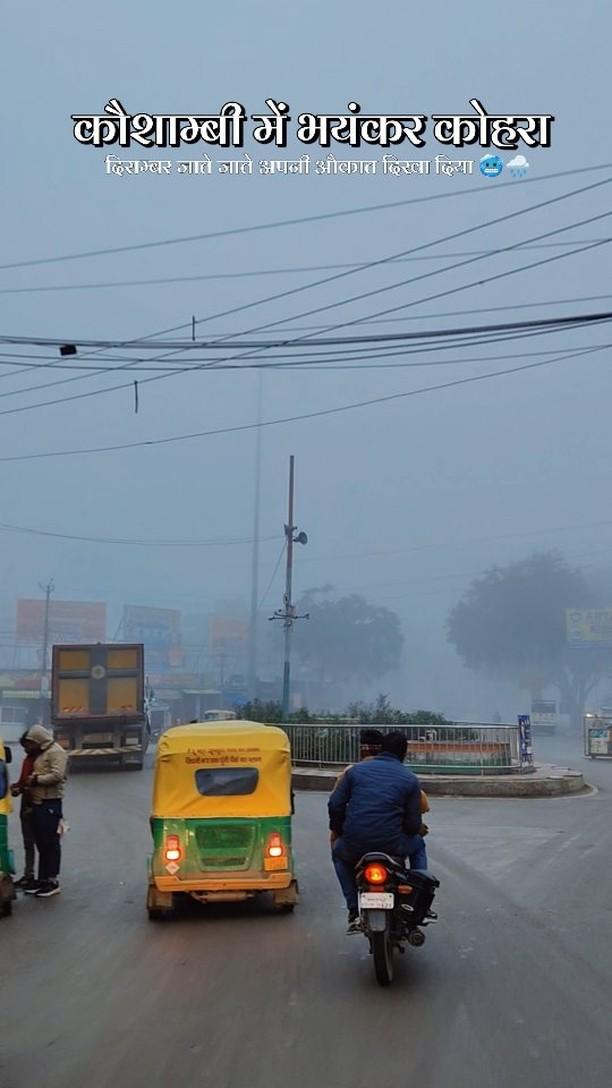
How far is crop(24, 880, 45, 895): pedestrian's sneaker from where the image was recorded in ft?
39.9

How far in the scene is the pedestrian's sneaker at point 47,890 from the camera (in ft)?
39.5

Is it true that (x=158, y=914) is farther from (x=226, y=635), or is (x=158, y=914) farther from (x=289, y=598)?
(x=226, y=635)

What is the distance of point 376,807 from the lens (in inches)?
326

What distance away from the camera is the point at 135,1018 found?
23.4ft

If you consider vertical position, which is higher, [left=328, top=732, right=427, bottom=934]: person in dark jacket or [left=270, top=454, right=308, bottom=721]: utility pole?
[left=270, top=454, right=308, bottom=721]: utility pole

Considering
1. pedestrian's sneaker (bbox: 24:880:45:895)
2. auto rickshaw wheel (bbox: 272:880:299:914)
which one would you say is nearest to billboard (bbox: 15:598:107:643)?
pedestrian's sneaker (bbox: 24:880:45:895)

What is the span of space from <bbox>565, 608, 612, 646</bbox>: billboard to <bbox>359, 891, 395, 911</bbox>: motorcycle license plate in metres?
105

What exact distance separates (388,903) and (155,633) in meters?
130

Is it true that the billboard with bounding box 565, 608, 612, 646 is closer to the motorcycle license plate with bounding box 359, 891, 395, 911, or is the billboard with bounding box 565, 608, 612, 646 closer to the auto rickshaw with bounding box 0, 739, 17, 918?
the auto rickshaw with bounding box 0, 739, 17, 918

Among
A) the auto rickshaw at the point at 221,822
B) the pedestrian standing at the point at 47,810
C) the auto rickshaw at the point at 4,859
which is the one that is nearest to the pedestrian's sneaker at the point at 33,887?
the pedestrian standing at the point at 47,810

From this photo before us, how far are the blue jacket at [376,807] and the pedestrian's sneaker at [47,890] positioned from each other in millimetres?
4764

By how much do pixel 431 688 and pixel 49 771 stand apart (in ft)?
558

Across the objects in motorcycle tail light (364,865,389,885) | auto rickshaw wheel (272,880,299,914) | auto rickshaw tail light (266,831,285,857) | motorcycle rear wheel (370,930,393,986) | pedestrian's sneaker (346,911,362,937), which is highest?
motorcycle tail light (364,865,389,885)

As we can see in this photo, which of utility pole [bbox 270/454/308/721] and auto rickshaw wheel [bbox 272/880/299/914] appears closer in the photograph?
auto rickshaw wheel [bbox 272/880/299/914]
